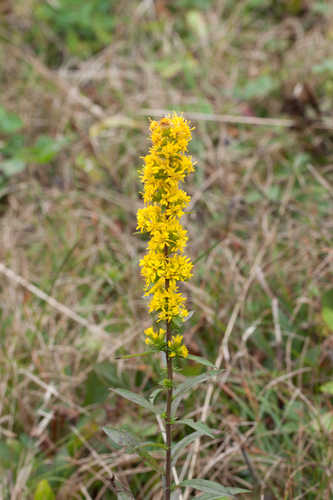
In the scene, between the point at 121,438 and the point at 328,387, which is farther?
the point at 328,387

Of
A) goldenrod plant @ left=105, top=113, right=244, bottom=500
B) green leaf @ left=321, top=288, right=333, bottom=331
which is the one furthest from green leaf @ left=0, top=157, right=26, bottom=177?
goldenrod plant @ left=105, top=113, right=244, bottom=500

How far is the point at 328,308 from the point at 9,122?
2.99 m

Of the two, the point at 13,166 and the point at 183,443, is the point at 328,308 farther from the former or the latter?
the point at 13,166

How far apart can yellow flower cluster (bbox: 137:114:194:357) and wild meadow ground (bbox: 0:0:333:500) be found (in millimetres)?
671

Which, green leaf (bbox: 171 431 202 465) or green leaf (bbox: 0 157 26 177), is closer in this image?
green leaf (bbox: 171 431 202 465)

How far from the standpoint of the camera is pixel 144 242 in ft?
11.0

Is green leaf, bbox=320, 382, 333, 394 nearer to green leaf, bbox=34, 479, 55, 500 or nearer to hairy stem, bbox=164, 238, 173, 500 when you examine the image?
hairy stem, bbox=164, 238, 173, 500

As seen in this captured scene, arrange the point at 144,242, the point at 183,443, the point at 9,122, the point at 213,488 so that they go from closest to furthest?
the point at 213,488
the point at 183,443
the point at 144,242
the point at 9,122

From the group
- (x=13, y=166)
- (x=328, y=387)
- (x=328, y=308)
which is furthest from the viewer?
(x=13, y=166)

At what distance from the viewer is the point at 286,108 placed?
4.08 metres

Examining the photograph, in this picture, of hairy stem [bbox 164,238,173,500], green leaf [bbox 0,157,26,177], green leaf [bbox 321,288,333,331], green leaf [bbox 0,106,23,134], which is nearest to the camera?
hairy stem [bbox 164,238,173,500]

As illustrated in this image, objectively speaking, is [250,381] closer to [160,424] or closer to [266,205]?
[160,424]

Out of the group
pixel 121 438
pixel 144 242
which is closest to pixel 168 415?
pixel 121 438

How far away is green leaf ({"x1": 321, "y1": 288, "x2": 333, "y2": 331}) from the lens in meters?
2.47
